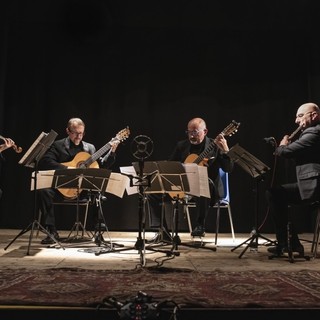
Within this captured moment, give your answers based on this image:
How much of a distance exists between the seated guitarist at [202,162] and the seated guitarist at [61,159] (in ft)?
2.56

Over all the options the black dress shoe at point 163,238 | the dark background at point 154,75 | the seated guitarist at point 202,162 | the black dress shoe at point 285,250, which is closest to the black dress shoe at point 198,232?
the seated guitarist at point 202,162

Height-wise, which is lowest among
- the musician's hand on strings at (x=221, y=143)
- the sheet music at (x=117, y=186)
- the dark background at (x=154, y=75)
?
the sheet music at (x=117, y=186)

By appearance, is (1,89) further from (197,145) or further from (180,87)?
(197,145)

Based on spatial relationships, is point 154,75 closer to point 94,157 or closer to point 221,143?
point 94,157

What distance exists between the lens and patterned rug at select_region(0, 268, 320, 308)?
7.76 ft

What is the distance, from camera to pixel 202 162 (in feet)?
17.4

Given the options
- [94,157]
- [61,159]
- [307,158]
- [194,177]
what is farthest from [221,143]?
[61,159]

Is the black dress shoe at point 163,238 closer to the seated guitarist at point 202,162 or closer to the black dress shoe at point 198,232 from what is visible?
the seated guitarist at point 202,162

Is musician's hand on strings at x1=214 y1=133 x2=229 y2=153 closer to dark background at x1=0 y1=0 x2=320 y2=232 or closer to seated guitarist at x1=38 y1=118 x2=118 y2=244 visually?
seated guitarist at x1=38 y1=118 x2=118 y2=244

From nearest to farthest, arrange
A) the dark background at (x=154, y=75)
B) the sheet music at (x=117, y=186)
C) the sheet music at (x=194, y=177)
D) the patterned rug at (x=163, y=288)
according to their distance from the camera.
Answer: the patterned rug at (x=163, y=288) → the sheet music at (x=194, y=177) → the sheet music at (x=117, y=186) → the dark background at (x=154, y=75)

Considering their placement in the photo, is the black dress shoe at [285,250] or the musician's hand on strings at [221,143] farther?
the musician's hand on strings at [221,143]

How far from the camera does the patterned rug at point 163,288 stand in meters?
2.37

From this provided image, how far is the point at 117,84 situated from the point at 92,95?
43 centimetres

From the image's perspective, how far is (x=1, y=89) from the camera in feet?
22.9
